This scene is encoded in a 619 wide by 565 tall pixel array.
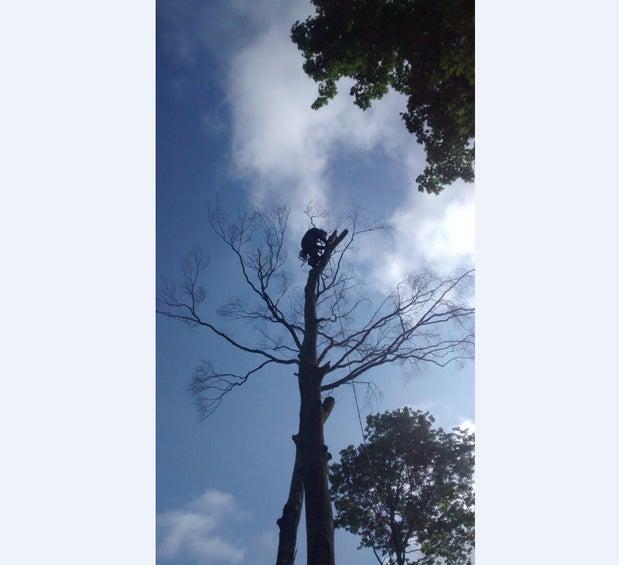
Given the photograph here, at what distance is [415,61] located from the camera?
397 centimetres

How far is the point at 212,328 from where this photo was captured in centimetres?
452

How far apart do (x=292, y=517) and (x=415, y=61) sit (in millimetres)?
4114

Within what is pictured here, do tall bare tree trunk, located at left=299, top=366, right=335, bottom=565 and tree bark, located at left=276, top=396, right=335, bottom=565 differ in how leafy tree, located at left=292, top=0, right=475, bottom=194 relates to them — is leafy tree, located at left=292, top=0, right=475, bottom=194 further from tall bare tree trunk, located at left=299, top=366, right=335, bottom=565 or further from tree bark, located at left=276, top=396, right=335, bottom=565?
tree bark, located at left=276, top=396, right=335, bottom=565

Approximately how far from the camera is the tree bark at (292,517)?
3043 millimetres

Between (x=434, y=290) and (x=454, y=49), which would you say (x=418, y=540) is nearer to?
(x=434, y=290)

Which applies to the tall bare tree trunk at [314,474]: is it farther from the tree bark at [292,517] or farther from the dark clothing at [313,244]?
the dark clothing at [313,244]

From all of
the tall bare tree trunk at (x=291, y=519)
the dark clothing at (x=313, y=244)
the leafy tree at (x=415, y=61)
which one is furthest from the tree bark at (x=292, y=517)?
the leafy tree at (x=415, y=61)

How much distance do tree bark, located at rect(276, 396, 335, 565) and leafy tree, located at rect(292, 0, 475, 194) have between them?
9.63 feet

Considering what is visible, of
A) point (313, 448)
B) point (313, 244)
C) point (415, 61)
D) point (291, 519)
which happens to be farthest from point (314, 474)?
point (415, 61)

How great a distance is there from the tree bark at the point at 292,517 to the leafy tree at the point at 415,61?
9.63 feet

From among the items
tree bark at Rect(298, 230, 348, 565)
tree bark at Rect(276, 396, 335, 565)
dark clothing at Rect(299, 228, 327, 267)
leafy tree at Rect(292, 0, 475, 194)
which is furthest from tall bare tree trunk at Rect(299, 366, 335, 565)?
leafy tree at Rect(292, 0, 475, 194)

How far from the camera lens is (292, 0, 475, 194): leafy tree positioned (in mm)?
3469

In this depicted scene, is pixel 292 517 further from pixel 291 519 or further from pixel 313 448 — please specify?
pixel 313 448

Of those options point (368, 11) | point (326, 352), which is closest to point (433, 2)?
point (368, 11)
